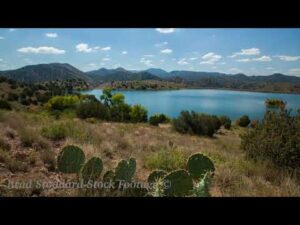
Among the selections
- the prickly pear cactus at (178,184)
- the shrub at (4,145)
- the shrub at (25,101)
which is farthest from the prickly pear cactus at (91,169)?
the shrub at (25,101)

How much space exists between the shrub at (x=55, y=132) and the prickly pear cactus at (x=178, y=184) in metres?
3.57

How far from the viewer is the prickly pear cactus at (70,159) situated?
4.14 metres

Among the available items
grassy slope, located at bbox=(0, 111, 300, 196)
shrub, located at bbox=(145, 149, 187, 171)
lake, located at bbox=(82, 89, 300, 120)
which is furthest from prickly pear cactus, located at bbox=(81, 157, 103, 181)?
lake, located at bbox=(82, 89, 300, 120)

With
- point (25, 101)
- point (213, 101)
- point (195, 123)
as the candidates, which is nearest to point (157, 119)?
point (195, 123)

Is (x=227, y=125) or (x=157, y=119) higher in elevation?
(x=157, y=119)

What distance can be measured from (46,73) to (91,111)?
464cm

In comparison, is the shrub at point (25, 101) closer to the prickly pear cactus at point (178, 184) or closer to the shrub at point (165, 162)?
the shrub at point (165, 162)

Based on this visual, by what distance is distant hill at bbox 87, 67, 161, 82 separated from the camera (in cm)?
613

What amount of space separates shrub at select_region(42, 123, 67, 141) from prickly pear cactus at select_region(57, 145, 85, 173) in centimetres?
274

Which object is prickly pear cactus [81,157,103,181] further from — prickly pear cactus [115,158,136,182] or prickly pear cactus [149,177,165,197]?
prickly pear cactus [149,177,165,197]

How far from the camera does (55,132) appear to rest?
6.85 m

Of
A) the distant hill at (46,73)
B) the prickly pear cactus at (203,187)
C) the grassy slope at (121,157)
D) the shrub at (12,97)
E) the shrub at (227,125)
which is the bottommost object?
the shrub at (227,125)

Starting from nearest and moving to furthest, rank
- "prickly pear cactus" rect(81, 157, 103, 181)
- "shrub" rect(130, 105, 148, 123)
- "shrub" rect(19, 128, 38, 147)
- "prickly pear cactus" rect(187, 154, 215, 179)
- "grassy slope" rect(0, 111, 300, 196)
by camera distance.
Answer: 1. "prickly pear cactus" rect(81, 157, 103, 181)
2. "prickly pear cactus" rect(187, 154, 215, 179)
3. "grassy slope" rect(0, 111, 300, 196)
4. "shrub" rect(19, 128, 38, 147)
5. "shrub" rect(130, 105, 148, 123)

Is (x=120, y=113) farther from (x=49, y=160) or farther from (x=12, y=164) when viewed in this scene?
(x=12, y=164)
